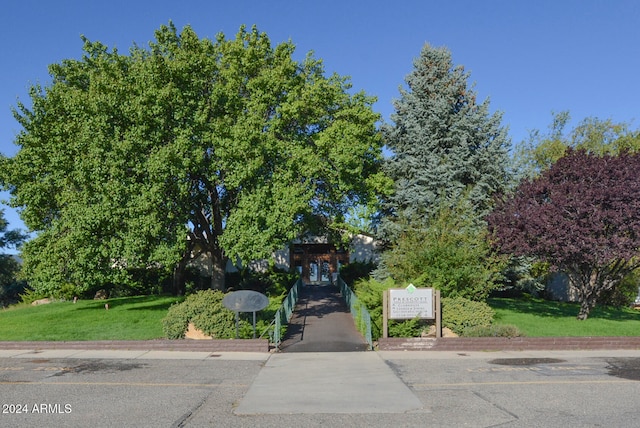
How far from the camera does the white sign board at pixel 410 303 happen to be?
16203 millimetres

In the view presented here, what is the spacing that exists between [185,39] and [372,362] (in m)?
15.9

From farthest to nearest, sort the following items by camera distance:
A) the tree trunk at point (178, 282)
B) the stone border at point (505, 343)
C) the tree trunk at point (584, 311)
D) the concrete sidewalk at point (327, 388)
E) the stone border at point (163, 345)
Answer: the tree trunk at point (178, 282) < the tree trunk at point (584, 311) < the stone border at point (505, 343) < the stone border at point (163, 345) < the concrete sidewalk at point (327, 388)

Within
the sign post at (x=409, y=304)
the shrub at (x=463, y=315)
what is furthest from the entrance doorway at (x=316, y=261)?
the sign post at (x=409, y=304)

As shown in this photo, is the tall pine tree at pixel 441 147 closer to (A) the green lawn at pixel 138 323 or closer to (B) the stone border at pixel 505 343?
(A) the green lawn at pixel 138 323

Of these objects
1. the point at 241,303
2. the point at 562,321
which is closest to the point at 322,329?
the point at 241,303

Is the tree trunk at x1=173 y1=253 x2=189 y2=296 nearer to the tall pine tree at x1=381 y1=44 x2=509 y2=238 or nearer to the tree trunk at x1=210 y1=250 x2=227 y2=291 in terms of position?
the tree trunk at x1=210 y1=250 x2=227 y2=291

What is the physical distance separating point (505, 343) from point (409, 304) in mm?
3008

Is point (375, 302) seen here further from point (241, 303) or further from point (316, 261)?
point (316, 261)

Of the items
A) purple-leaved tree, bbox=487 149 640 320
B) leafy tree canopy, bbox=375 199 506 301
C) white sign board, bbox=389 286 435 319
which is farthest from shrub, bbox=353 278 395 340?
purple-leaved tree, bbox=487 149 640 320

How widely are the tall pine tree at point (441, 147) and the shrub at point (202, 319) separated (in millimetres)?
11059

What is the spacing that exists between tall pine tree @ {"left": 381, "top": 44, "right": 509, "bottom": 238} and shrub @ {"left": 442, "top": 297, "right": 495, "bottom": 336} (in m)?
7.07

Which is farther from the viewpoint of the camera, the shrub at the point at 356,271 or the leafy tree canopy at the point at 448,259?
the shrub at the point at 356,271

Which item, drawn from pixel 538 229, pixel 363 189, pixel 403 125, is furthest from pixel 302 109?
pixel 538 229

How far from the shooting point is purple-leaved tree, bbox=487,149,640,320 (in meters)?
17.8
